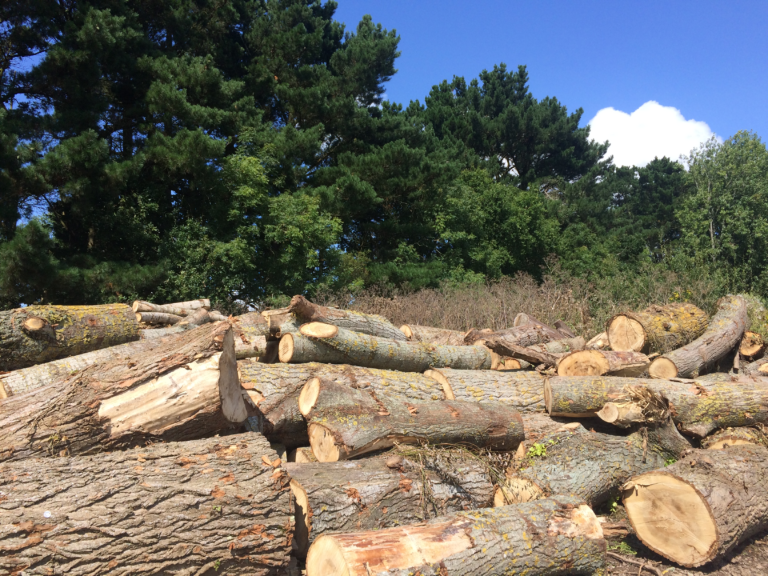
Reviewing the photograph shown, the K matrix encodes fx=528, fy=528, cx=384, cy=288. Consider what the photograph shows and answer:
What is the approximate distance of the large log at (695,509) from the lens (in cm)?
386

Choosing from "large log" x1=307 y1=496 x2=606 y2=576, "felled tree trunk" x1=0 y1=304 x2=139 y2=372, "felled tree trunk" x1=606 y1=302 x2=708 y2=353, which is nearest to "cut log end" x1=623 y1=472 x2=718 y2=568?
"large log" x1=307 y1=496 x2=606 y2=576

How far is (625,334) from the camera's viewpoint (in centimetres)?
771

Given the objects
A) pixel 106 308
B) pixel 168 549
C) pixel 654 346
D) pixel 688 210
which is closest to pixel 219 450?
pixel 168 549

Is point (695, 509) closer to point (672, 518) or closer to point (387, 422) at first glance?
point (672, 518)

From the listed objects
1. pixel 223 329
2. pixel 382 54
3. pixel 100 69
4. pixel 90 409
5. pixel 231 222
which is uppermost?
pixel 382 54

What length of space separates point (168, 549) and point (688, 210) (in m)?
34.9

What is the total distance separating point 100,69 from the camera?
1400cm

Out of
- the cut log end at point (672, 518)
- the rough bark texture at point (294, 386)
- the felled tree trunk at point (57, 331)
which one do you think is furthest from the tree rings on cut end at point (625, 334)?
the felled tree trunk at point (57, 331)

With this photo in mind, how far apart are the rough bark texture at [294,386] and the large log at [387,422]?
26 cm

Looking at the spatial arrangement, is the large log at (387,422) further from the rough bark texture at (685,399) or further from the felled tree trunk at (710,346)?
the felled tree trunk at (710,346)

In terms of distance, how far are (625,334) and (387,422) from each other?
192 inches

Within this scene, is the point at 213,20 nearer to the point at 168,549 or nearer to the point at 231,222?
the point at 231,222

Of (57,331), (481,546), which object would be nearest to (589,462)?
(481,546)

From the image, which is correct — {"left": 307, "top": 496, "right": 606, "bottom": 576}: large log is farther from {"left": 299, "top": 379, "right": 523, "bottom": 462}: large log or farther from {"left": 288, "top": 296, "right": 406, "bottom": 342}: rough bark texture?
{"left": 288, "top": 296, "right": 406, "bottom": 342}: rough bark texture
